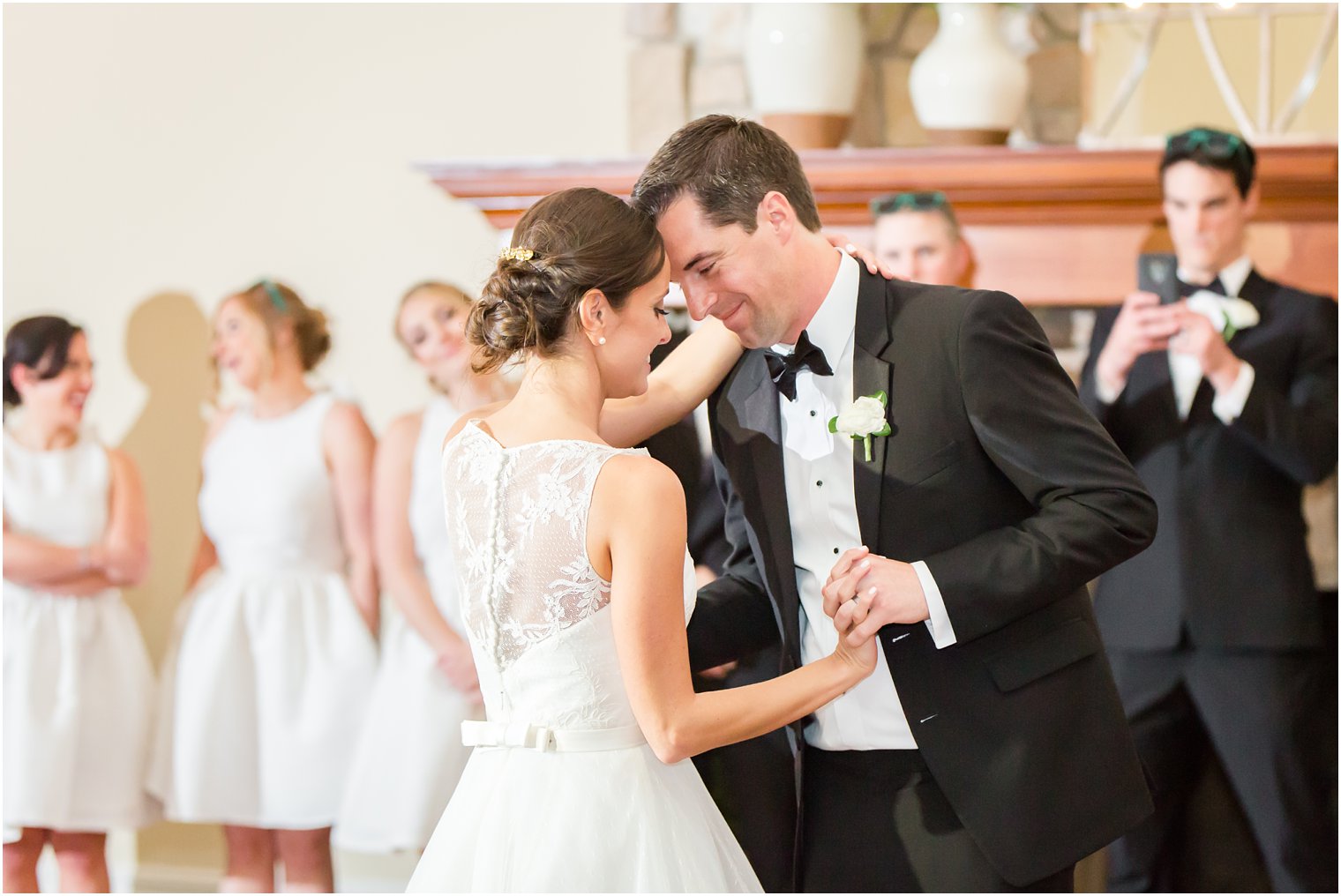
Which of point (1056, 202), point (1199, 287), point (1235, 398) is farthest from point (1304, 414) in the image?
point (1056, 202)

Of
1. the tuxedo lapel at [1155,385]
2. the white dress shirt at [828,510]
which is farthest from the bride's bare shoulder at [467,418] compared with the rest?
the tuxedo lapel at [1155,385]

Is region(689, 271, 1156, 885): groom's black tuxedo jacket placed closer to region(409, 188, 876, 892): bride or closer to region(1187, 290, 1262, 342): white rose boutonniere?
region(409, 188, 876, 892): bride

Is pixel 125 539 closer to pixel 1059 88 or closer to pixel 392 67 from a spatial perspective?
pixel 392 67

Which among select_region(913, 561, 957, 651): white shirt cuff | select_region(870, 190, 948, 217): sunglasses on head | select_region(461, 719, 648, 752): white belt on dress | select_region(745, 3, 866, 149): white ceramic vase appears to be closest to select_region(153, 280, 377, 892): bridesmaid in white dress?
select_region(745, 3, 866, 149): white ceramic vase

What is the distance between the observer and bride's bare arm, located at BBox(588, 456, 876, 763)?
1.57 m

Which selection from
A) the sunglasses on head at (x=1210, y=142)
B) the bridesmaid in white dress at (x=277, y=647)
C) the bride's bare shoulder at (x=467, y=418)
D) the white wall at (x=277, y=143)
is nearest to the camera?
the bride's bare shoulder at (x=467, y=418)

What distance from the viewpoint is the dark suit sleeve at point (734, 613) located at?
2020 millimetres

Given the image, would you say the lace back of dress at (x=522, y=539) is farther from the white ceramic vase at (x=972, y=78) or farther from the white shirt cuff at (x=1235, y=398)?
the white ceramic vase at (x=972, y=78)

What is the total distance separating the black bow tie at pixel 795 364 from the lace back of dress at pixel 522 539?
1.39 feet

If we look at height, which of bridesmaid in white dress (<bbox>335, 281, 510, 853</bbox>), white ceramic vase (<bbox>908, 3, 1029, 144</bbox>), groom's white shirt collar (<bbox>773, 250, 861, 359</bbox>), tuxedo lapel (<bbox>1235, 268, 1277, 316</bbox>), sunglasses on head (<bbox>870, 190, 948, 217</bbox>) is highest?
white ceramic vase (<bbox>908, 3, 1029, 144</bbox>)

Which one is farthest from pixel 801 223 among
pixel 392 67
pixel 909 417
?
pixel 392 67

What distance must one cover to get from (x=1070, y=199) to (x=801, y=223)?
2034 mm

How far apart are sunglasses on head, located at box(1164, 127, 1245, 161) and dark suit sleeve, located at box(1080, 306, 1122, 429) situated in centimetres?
46

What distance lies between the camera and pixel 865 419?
1841 millimetres
